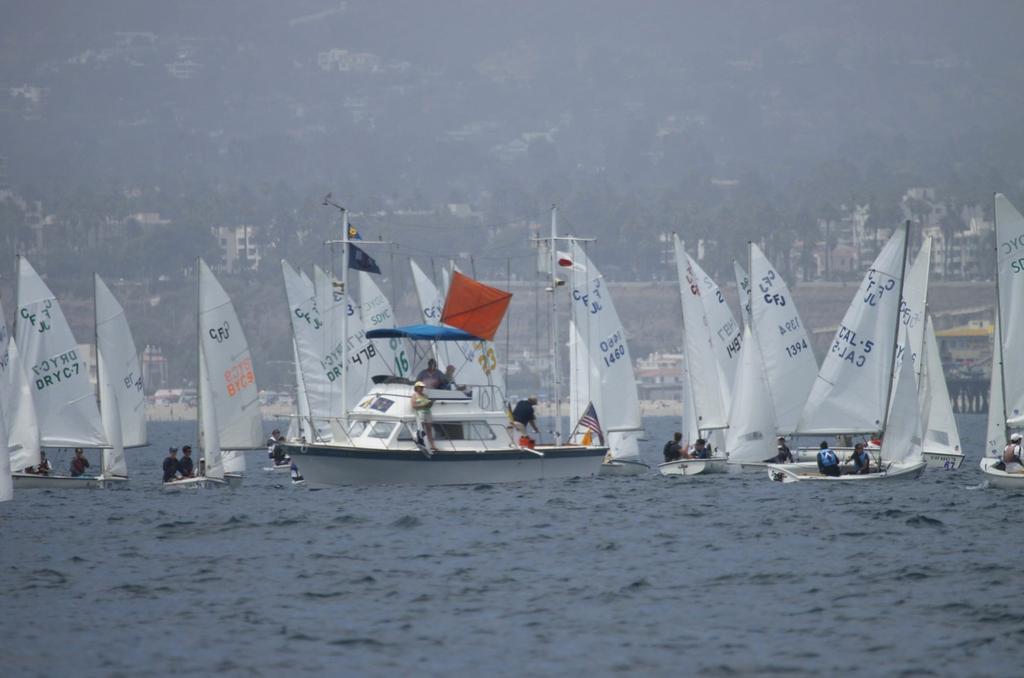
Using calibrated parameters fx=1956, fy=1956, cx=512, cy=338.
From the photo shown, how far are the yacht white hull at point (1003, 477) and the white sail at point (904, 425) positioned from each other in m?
1.88

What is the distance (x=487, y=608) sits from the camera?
83.4ft

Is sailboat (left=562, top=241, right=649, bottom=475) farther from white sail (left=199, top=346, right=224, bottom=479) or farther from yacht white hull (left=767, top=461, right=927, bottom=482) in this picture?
white sail (left=199, top=346, right=224, bottom=479)

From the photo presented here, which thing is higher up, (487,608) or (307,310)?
(307,310)

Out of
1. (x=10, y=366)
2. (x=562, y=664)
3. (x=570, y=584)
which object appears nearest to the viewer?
(x=562, y=664)

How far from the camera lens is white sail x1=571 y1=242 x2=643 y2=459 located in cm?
4825

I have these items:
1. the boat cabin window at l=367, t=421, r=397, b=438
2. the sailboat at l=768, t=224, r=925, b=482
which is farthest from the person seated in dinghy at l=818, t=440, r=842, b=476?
the boat cabin window at l=367, t=421, r=397, b=438

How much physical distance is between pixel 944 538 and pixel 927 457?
1978 cm

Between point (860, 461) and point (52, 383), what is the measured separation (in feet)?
58.8

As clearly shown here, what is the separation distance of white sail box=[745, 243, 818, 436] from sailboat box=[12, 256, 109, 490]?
16.0 meters

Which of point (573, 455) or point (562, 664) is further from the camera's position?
point (573, 455)

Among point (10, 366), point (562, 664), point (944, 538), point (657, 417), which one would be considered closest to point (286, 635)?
point (562, 664)

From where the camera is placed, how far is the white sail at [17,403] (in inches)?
1640

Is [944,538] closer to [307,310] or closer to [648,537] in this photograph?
[648,537]

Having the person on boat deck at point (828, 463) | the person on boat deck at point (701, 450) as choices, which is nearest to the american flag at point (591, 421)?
the person on boat deck at point (701, 450)
